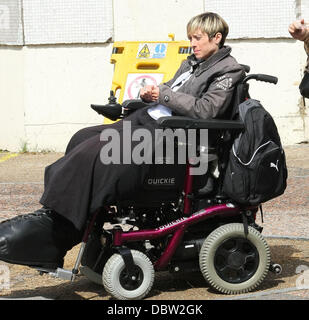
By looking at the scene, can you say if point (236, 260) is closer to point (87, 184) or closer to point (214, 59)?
point (87, 184)

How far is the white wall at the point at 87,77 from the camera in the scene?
34.9ft

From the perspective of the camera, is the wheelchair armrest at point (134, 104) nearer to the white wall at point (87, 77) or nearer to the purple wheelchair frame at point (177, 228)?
the purple wheelchair frame at point (177, 228)

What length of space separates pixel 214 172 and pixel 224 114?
1.15ft

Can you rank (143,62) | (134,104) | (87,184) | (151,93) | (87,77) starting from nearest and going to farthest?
(87,184) < (151,93) < (134,104) < (143,62) < (87,77)

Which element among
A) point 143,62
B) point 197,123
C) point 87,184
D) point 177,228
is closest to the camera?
point 87,184

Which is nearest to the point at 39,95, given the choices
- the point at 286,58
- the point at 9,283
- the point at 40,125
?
the point at 40,125

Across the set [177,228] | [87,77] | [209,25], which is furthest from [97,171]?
[87,77]

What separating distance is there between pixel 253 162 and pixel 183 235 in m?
0.60

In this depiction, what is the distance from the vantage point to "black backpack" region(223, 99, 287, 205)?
463cm

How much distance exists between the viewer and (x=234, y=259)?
15.5 feet

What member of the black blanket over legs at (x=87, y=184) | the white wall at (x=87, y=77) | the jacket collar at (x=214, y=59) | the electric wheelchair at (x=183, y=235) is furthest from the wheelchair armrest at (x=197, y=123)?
the white wall at (x=87, y=77)

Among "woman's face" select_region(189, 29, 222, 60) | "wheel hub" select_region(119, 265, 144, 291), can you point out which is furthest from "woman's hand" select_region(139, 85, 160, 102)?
"wheel hub" select_region(119, 265, 144, 291)

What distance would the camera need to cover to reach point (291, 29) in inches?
182

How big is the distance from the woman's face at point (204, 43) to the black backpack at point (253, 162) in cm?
44
